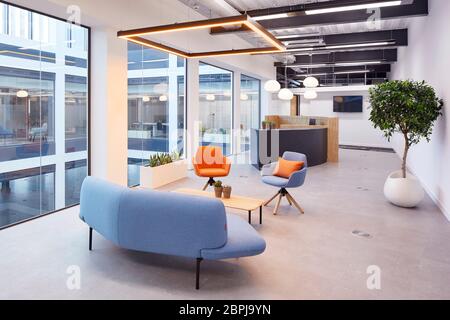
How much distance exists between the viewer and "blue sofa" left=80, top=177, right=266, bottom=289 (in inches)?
116

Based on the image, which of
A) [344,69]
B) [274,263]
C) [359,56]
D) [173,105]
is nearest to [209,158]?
[173,105]

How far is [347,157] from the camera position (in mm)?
12805

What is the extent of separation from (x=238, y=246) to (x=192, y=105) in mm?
6840

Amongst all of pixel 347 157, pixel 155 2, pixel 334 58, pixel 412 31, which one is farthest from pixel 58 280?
pixel 334 58

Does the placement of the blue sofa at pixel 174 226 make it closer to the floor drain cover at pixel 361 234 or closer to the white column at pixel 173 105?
the floor drain cover at pixel 361 234

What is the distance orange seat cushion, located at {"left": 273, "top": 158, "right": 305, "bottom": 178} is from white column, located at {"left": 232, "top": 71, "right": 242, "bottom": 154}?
22.6 feet

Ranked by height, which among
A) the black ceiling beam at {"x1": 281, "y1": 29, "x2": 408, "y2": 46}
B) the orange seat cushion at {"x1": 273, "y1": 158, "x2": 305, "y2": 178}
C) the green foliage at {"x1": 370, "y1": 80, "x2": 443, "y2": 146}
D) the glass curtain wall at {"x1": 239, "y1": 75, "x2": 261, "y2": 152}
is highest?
the black ceiling beam at {"x1": 281, "y1": 29, "x2": 408, "y2": 46}

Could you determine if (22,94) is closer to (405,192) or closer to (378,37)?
(405,192)

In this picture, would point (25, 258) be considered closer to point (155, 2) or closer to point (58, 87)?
point (58, 87)

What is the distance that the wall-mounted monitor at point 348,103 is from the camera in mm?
17828

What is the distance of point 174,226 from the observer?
3021 millimetres

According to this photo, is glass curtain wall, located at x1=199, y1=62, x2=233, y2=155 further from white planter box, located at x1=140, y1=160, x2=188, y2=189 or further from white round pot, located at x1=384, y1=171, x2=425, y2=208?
white round pot, located at x1=384, y1=171, x2=425, y2=208

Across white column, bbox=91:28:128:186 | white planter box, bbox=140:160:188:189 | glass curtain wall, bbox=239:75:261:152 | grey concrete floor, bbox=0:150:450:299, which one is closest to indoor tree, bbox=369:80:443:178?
grey concrete floor, bbox=0:150:450:299

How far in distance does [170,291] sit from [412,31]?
9283mm
